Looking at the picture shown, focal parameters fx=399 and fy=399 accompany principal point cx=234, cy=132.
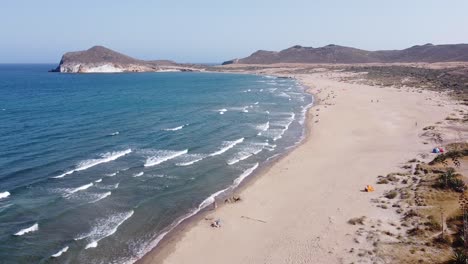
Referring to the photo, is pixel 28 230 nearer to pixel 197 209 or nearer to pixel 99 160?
pixel 197 209

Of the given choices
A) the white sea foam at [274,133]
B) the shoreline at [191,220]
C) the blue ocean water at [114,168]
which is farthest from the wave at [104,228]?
the white sea foam at [274,133]

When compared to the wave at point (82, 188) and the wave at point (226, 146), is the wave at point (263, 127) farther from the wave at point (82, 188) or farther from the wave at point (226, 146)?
the wave at point (82, 188)

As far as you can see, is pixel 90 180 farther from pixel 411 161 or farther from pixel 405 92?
pixel 405 92

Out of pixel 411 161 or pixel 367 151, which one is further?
pixel 367 151

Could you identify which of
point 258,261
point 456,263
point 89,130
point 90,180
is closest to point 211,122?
point 89,130

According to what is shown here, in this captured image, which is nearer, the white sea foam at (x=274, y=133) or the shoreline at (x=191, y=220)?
the shoreline at (x=191, y=220)

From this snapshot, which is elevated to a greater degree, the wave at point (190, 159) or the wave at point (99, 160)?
the wave at point (99, 160)
